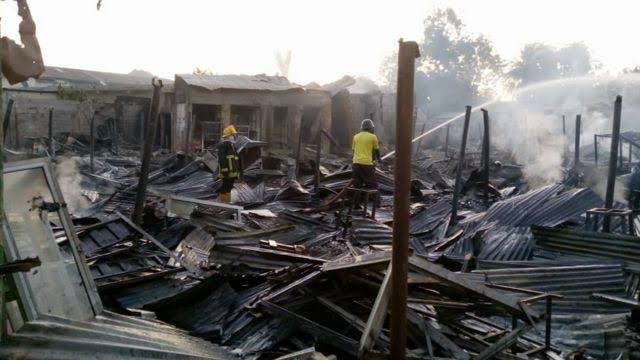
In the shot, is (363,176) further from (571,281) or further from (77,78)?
(77,78)

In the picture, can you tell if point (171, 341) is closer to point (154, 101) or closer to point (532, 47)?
point (154, 101)

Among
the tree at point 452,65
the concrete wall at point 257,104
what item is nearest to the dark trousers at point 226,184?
the concrete wall at point 257,104

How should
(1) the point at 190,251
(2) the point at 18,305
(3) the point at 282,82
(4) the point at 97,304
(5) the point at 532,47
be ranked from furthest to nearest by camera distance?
(5) the point at 532,47 → (3) the point at 282,82 → (1) the point at 190,251 → (4) the point at 97,304 → (2) the point at 18,305

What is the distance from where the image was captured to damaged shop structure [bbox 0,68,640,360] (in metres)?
3.88

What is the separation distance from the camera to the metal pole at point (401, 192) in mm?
3266

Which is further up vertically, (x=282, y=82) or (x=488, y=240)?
(x=282, y=82)

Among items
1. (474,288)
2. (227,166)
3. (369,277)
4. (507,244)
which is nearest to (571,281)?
(507,244)

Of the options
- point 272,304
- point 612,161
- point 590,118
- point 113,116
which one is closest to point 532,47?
point 590,118

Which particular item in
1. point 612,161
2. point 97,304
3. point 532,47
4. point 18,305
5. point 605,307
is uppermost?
point 532,47

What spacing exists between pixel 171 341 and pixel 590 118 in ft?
109

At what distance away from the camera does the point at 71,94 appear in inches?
965

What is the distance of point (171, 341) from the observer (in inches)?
172

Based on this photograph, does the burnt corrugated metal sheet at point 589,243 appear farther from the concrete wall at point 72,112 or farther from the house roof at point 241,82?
the concrete wall at point 72,112

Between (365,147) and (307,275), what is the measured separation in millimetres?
5284
